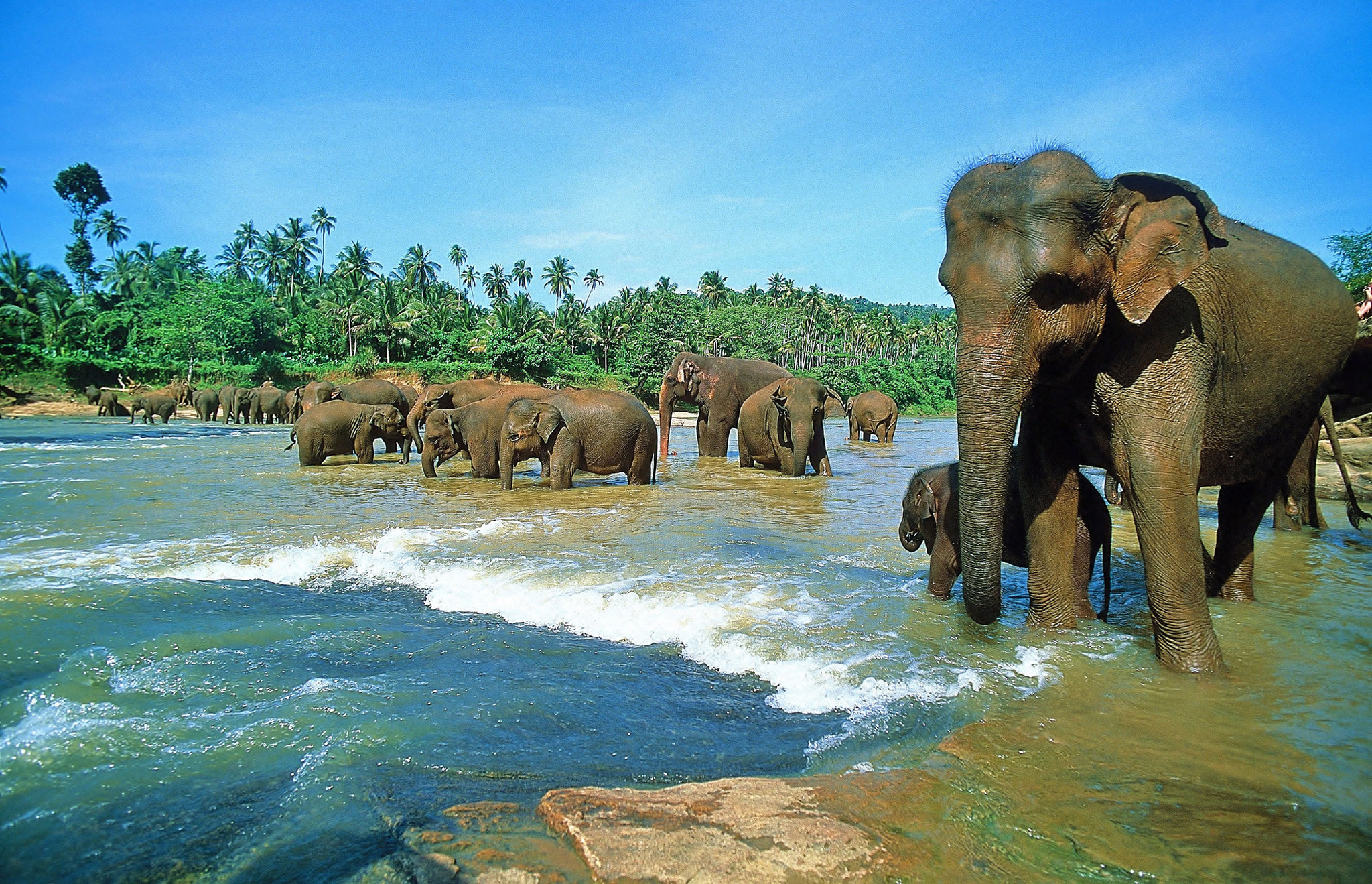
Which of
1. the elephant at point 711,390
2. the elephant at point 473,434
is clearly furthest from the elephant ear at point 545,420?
the elephant at point 711,390

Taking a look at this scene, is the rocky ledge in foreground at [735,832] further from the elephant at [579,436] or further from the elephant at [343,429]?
the elephant at [343,429]

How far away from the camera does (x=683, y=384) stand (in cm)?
1925

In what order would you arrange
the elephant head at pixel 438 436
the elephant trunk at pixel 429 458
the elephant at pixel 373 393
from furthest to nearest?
the elephant at pixel 373 393, the elephant head at pixel 438 436, the elephant trunk at pixel 429 458

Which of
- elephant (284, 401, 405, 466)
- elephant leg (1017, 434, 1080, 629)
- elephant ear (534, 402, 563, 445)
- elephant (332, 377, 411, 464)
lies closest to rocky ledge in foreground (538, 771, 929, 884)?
elephant leg (1017, 434, 1080, 629)

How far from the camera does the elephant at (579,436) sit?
42.2 ft

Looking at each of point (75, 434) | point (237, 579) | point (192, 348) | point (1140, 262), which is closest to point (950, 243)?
point (1140, 262)

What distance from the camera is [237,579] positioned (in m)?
6.83

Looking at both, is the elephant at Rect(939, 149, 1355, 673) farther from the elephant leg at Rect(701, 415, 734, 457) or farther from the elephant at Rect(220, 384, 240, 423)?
the elephant at Rect(220, 384, 240, 423)

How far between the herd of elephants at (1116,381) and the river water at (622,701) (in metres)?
0.44

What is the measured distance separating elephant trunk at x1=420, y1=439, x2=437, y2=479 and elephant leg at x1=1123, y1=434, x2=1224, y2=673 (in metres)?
12.7

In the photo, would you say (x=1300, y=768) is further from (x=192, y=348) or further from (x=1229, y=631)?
(x=192, y=348)

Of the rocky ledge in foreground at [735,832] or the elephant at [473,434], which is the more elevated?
the elephant at [473,434]

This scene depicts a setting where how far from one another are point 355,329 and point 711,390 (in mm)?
50093

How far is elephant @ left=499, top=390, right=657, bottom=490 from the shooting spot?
42.2ft
